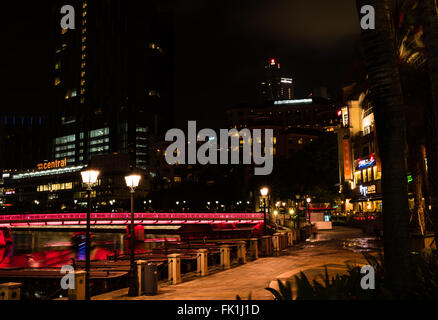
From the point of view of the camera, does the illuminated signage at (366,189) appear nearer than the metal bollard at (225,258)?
No

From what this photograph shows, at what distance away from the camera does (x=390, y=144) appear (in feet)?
27.6

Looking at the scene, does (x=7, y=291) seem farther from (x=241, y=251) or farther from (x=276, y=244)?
(x=276, y=244)

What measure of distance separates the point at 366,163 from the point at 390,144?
61.8 metres

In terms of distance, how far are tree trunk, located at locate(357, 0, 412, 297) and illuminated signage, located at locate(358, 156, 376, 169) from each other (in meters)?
57.4

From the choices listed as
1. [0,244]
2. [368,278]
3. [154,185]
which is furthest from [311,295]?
[154,185]

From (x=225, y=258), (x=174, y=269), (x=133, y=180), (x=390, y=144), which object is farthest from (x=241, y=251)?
(x=390, y=144)

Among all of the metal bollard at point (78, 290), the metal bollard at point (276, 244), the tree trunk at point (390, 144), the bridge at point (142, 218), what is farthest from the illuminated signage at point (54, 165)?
the tree trunk at point (390, 144)

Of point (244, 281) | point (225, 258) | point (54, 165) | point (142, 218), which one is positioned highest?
point (54, 165)

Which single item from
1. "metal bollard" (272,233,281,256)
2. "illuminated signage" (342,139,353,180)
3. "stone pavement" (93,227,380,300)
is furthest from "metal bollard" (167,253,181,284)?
"illuminated signage" (342,139,353,180)

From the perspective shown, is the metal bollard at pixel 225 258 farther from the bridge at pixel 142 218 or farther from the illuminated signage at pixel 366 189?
the illuminated signage at pixel 366 189

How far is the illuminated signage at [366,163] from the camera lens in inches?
2518

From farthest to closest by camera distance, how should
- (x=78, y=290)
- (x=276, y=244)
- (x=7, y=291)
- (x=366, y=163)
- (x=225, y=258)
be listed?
(x=366, y=163) → (x=276, y=244) → (x=225, y=258) → (x=78, y=290) → (x=7, y=291)

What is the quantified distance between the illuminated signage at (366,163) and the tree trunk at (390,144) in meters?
57.4

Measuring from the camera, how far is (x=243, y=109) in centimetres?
19200
